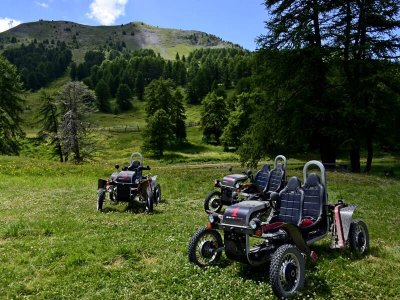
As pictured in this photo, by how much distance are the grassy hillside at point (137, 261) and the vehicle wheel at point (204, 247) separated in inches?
10.3

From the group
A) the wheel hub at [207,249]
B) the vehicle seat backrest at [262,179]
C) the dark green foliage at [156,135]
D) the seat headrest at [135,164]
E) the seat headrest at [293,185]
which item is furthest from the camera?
the dark green foliage at [156,135]

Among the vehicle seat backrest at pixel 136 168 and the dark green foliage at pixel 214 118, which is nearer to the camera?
the vehicle seat backrest at pixel 136 168

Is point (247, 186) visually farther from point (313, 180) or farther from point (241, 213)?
point (241, 213)

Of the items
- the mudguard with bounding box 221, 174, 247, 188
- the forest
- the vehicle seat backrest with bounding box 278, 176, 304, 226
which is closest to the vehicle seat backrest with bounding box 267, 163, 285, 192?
the mudguard with bounding box 221, 174, 247, 188

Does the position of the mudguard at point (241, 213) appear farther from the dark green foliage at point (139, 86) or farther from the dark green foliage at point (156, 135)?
the dark green foliage at point (139, 86)

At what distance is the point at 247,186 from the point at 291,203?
576cm

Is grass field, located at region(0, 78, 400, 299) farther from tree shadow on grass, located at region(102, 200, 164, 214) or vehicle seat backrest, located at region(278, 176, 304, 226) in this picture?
vehicle seat backrest, located at region(278, 176, 304, 226)

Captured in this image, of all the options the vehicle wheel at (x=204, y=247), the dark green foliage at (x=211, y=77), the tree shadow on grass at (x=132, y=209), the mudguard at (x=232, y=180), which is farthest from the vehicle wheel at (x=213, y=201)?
the dark green foliage at (x=211, y=77)

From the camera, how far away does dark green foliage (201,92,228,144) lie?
334 ft

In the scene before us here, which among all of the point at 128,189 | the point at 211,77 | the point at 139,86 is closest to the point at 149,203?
the point at 128,189

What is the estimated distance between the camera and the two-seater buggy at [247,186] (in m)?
17.2

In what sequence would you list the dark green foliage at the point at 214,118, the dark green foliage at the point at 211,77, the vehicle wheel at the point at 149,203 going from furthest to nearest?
the dark green foliage at the point at 211,77
the dark green foliage at the point at 214,118
the vehicle wheel at the point at 149,203

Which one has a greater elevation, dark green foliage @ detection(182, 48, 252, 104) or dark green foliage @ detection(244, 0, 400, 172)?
dark green foliage @ detection(182, 48, 252, 104)

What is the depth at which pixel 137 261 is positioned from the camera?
416 inches
